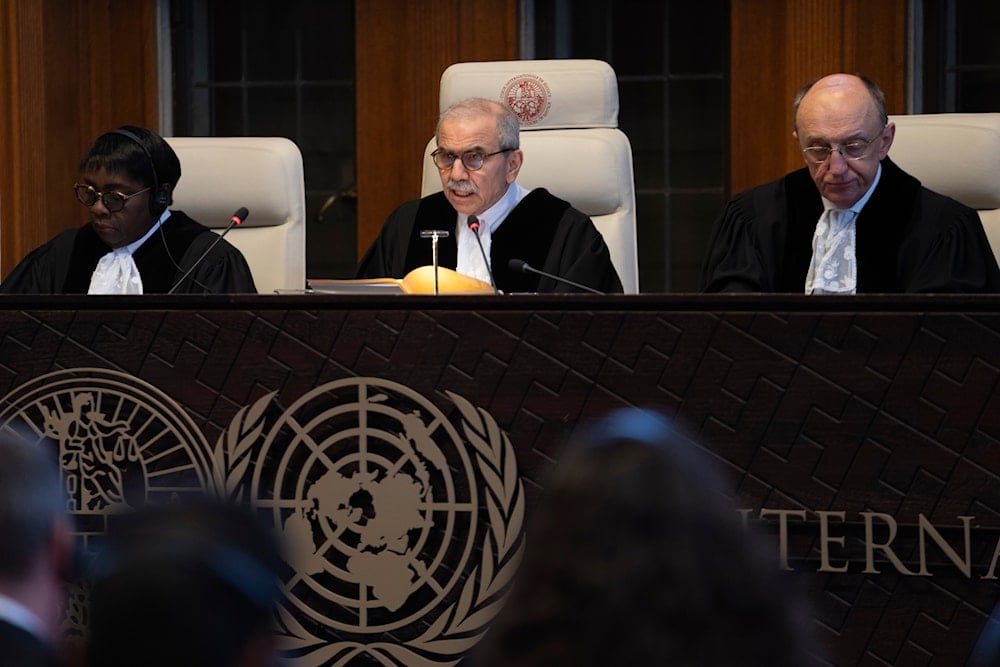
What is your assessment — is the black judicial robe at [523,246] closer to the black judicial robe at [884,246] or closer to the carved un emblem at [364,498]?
the black judicial robe at [884,246]

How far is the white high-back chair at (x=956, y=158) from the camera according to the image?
12.9 feet

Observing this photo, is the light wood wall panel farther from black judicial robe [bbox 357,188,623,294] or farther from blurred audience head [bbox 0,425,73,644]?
blurred audience head [bbox 0,425,73,644]

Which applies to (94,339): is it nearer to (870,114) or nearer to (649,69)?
(870,114)

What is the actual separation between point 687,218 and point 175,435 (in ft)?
11.9

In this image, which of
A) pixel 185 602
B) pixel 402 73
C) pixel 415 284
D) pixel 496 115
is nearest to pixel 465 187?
pixel 496 115

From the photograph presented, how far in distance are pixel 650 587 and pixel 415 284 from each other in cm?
274

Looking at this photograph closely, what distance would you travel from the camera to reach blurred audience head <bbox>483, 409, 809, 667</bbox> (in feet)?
2.22

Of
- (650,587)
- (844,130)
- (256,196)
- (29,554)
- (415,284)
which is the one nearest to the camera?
(650,587)

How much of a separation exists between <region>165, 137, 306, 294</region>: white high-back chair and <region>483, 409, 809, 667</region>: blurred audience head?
11.9 feet

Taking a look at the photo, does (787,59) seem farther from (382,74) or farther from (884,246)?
(884,246)

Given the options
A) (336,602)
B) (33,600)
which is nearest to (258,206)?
(336,602)

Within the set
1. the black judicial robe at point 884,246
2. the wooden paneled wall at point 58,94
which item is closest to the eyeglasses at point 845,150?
the black judicial robe at point 884,246

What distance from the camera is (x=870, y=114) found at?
373 centimetres

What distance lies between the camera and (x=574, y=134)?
4.28 m
